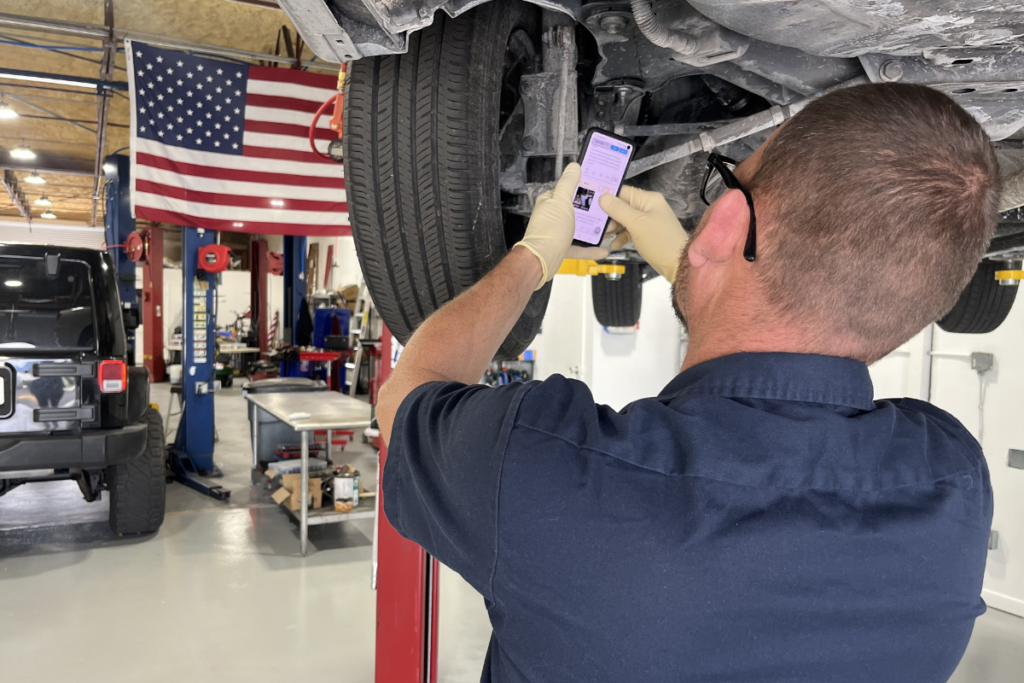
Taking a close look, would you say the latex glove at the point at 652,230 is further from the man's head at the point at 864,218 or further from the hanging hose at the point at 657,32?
the man's head at the point at 864,218

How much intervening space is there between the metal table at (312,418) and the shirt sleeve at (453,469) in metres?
2.89

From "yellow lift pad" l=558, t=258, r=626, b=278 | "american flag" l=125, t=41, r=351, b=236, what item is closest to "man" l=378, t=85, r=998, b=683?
A: "yellow lift pad" l=558, t=258, r=626, b=278

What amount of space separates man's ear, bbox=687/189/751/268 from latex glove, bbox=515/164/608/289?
0.37 meters

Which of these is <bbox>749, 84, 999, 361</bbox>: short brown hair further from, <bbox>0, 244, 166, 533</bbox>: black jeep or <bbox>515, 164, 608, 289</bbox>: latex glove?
<bbox>0, 244, 166, 533</bbox>: black jeep

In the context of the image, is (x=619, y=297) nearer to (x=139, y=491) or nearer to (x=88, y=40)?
(x=139, y=491)

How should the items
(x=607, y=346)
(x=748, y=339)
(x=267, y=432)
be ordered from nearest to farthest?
(x=748, y=339) < (x=267, y=432) < (x=607, y=346)

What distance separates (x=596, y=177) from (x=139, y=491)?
3.90 meters

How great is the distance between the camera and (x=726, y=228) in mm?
873

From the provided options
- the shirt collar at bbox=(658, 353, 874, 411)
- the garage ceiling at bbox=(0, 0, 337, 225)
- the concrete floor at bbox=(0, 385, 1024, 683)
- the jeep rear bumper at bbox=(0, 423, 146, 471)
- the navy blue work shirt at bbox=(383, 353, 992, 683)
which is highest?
the garage ceiling at bbox=(0, 0, 337, 225)

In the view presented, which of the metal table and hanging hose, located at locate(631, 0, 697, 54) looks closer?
hanging hose, located at locate(631, 0, 697, 54)

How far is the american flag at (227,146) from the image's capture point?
5129 millimetres

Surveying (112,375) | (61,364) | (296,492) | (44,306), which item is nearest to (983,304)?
(296,492)

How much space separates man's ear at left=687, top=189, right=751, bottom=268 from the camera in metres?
0.86

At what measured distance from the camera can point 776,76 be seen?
4.55ft
